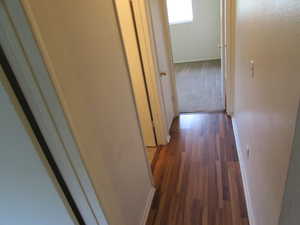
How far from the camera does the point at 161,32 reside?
2748 mm

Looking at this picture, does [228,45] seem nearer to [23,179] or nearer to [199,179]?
[199,179]

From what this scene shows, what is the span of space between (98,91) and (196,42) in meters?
5.11

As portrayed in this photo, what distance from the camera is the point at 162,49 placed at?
276cm

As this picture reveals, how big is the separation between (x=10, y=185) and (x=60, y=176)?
0.78ft

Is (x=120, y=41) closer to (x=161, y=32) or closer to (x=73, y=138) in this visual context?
(x=73, y=138)

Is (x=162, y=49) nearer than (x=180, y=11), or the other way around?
(x=162, y=49)

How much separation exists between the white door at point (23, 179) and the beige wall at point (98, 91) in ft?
0.58

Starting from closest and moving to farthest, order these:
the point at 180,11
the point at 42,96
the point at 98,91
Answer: the point at 42,96
the point at 98,91
the point at 180,11

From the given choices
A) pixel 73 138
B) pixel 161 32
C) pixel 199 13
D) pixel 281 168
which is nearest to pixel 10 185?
pixel 73 138

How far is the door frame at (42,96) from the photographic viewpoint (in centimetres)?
73

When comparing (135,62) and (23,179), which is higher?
(135,62)

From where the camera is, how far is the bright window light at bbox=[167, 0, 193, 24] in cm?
550

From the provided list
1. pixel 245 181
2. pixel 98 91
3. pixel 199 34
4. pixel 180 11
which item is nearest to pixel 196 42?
pixel 199 34

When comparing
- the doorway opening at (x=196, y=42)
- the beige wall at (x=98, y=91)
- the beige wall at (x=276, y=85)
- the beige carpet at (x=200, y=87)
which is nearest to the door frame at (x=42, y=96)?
the beige wall at (x=98, y=91)
